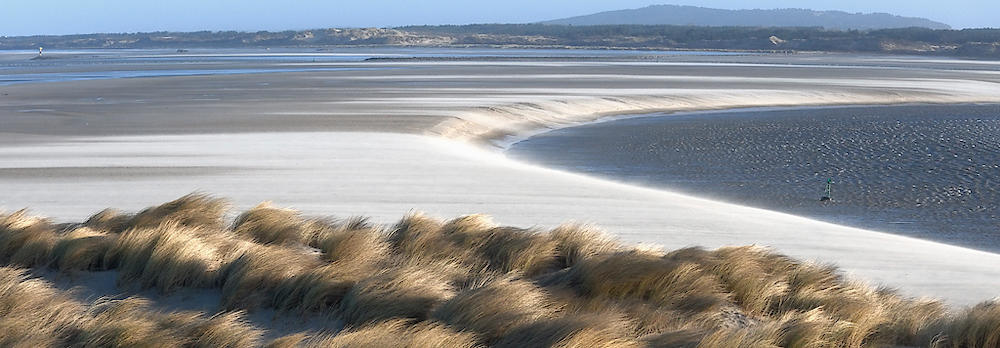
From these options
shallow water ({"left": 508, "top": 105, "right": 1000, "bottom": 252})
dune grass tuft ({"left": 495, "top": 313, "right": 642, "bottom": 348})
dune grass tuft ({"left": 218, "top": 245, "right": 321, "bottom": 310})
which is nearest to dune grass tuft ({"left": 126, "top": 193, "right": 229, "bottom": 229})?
dune grass tuft ({"left": 218, "top": 245, "right": 321, "bottom": 310})

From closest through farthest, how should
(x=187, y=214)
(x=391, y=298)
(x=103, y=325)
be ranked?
1. (x=103, y=325)
2. (x=391, y=298)
3. (x=187, y=214)

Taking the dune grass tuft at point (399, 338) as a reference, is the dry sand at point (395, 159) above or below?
below

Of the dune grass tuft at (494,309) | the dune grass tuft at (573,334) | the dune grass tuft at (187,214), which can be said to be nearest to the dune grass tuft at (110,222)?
the dune grass tuft at (187,214)

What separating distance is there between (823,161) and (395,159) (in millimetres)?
6266

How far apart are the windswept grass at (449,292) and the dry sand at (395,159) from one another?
58.5 inches

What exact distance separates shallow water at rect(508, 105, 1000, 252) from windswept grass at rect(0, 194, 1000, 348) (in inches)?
181

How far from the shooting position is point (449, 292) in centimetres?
585

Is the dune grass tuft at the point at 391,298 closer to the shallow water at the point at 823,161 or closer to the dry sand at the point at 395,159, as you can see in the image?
the dry sand at the point at 395,159

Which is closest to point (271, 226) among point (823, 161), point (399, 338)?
point (399, 338)

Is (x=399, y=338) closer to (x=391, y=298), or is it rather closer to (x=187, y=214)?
(x=391, y=298)

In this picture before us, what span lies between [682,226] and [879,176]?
19.5 ft

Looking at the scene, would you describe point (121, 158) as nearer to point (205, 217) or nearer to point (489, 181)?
point (489, 181)

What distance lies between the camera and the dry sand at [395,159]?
9055 millimetres

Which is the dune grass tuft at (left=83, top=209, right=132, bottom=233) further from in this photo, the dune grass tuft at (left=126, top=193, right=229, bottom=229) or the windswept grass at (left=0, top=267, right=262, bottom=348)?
the windswept grass at (left=0, top=267, right=262, bottom=348)
